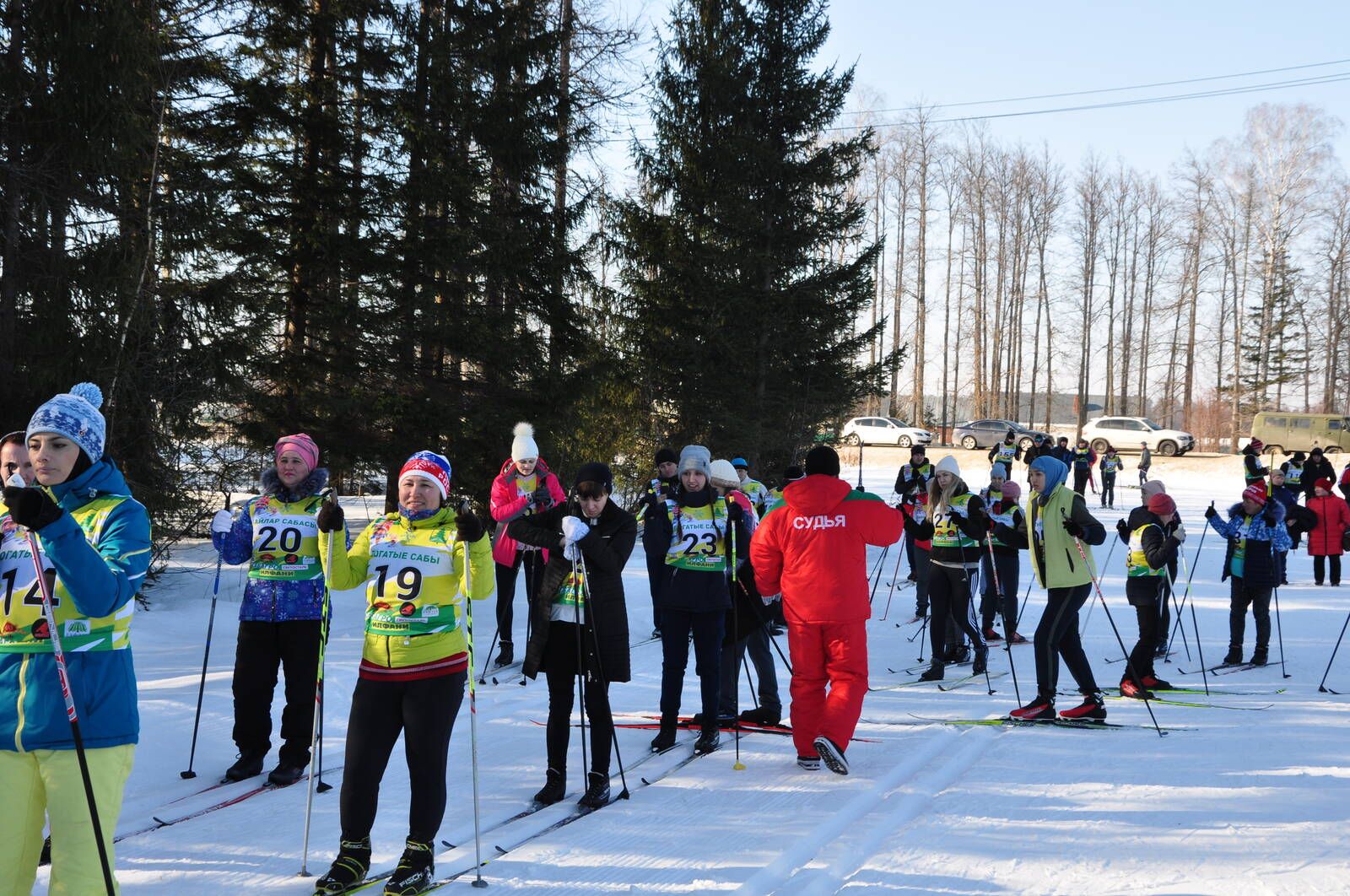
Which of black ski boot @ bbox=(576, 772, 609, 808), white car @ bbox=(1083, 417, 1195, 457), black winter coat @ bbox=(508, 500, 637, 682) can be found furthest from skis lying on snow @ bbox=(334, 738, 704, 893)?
white car @ bbox=(1083, 417, 1195, 457)

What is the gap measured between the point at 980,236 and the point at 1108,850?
47.0 m

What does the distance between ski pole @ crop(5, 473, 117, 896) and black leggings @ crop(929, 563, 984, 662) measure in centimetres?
699

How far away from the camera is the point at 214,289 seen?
1034cm

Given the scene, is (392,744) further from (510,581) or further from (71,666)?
(510,581)

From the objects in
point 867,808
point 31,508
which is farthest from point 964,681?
point 31,508

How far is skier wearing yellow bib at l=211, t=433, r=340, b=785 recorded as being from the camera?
5.47 meters

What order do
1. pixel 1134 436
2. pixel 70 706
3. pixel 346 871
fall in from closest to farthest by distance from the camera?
1. pixel 70 706
2. pixel 346 871
3. pixel 1134 436

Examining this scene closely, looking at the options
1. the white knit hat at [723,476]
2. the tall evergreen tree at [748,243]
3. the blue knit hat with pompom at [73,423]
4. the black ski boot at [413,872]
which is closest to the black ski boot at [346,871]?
the black ski boot at [413,872]

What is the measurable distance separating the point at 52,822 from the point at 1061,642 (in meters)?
6.18

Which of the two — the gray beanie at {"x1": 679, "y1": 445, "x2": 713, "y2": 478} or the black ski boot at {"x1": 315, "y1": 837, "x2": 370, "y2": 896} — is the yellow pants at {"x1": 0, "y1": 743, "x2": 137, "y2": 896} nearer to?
the black ski boot at {"x1": 315, "y1": 837, "x2": 370, "y2": 896}

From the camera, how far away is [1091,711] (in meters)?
7.08

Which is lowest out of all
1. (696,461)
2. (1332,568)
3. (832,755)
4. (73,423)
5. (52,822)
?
(832,755)

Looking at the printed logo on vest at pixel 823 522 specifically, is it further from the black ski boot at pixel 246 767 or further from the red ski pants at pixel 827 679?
the black ski boot at pixel 246 767

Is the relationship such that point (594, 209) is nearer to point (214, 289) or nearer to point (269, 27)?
point (269, 27)
